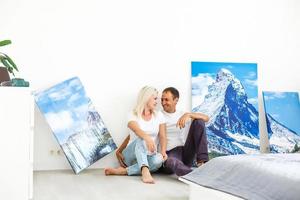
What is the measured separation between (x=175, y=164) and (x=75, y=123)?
1096 millimetres

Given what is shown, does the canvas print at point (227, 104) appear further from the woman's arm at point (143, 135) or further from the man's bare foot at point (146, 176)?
the man's bare foot at point (146, 176)

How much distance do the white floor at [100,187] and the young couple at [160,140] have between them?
5.1 inches

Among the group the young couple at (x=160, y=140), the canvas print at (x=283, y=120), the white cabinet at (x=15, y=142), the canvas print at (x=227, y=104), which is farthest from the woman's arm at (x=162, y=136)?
the white cabinet at (x=15, y=142)

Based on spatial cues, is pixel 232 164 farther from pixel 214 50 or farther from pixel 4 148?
pixel 214 50

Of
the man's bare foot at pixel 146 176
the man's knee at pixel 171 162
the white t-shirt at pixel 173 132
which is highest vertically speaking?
the white t-shirt at pixel 173 132

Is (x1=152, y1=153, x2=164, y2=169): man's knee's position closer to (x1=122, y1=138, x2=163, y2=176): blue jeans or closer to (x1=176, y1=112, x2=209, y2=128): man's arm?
(x1=122, y1=138, x2=163, y2=176): blue jeans

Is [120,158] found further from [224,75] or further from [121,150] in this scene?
[224,75]

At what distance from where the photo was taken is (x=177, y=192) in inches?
136

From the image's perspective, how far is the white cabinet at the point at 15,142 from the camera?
2.51 m

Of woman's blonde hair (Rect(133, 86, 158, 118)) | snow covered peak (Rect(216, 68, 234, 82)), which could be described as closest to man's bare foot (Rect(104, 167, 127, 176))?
woman's blonde hair (Rect(133, 86, 158, 118))

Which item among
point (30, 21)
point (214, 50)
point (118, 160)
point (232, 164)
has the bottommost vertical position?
point (118, 160)

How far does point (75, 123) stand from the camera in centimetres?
441

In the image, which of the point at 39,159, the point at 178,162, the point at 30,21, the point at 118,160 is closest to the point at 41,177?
the point at 39,159

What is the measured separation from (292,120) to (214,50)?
49.5 inches
